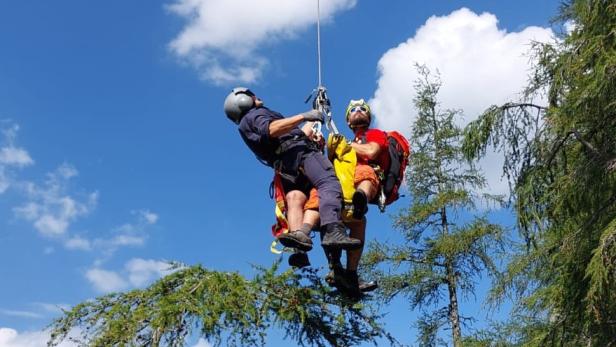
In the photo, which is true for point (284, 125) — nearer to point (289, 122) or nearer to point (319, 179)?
point (289, 122)


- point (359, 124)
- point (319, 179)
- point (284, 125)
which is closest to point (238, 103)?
point (284, 125)

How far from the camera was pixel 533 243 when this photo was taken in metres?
6.67

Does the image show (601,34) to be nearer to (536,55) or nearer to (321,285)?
(536,55)

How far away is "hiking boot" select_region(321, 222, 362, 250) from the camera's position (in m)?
3.78

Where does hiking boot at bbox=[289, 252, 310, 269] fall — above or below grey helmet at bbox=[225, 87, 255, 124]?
below

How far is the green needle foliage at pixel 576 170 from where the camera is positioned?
5633 millimetres

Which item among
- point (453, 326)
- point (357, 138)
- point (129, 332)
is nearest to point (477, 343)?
point (453, 326)

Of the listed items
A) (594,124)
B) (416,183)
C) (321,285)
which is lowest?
(321,285)

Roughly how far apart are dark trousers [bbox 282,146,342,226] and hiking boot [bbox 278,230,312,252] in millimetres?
132

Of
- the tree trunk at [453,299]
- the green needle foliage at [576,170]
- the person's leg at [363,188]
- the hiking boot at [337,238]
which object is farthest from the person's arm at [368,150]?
the tree trunk at [453,299]

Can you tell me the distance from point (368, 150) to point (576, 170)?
267cm

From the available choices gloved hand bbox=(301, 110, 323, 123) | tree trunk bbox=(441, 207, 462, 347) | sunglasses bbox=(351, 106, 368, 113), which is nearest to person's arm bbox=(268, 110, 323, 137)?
gloved hand bbox=(301, 110, 323, 123)

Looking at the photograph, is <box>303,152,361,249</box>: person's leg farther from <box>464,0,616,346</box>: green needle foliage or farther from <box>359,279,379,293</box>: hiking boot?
<box>464,0,616,346</box>: green needle foliage

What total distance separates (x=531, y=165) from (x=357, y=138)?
3.05m
